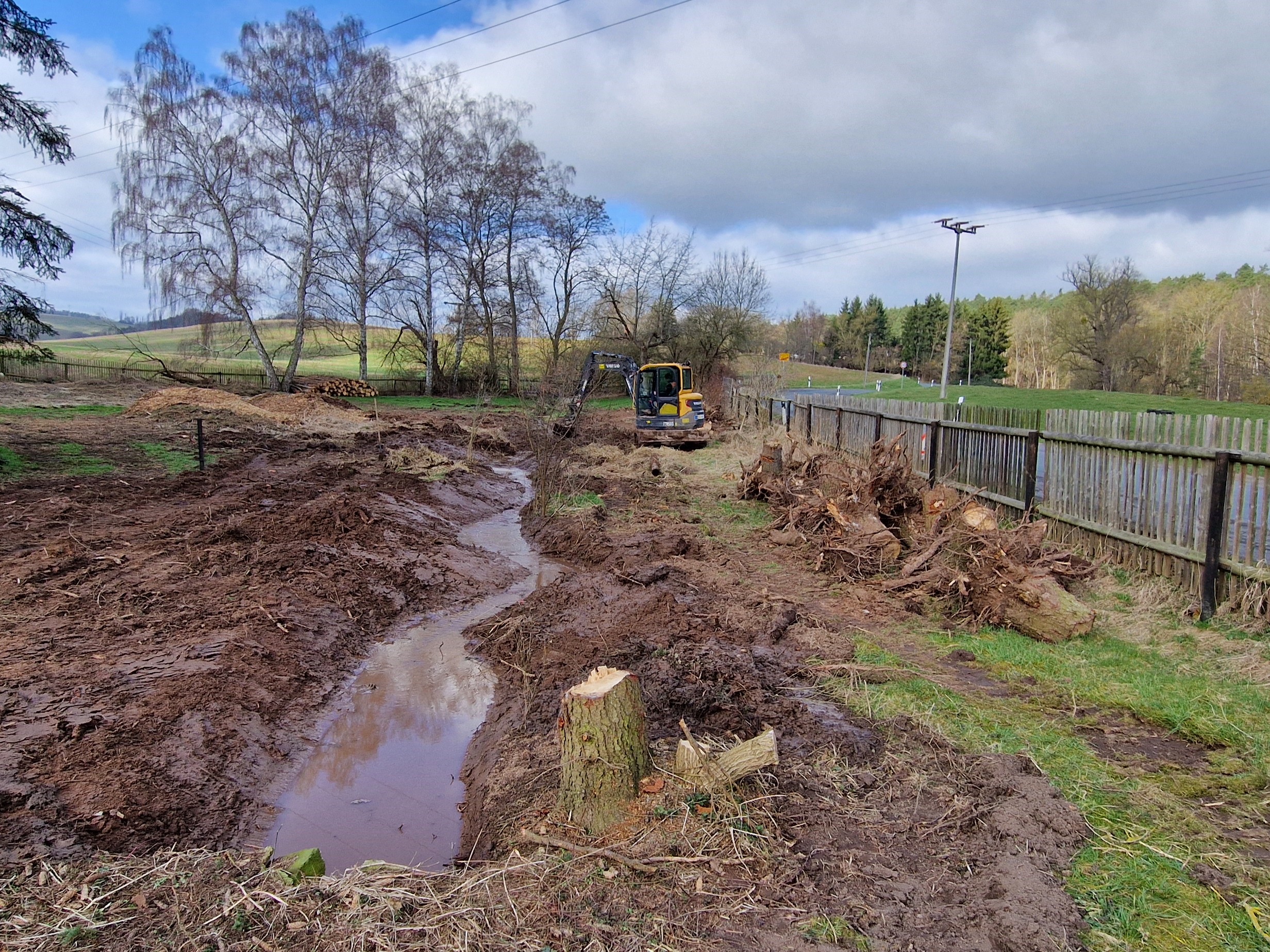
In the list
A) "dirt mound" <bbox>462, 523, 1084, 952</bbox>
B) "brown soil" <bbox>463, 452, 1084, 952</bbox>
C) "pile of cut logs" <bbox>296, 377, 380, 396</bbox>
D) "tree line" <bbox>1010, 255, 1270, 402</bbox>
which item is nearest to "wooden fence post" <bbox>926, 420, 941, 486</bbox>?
"brown soil" <bbox>463, 452, 1084, 952</bbox>

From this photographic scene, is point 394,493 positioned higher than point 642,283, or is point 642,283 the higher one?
point 642,283

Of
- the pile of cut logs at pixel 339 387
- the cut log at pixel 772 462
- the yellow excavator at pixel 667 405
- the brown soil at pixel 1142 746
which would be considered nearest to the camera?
the brown soil at pixel 1142 746

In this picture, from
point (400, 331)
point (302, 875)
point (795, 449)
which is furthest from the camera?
point (400, 331)

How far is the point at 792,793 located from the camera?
12.2 ft

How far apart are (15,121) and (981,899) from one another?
17607 mm

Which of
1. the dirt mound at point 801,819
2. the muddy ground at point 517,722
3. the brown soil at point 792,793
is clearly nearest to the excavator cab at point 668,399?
the muddy ground at point 517,722

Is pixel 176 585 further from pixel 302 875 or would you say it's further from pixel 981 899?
pixel 981 899

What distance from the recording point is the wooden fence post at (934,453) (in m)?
12.0

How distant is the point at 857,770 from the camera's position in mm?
4059

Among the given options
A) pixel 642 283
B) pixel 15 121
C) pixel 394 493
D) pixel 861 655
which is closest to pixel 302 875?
pixel 861 655

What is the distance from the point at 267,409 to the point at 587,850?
87.7 feet

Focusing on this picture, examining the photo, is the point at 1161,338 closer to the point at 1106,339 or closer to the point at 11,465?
the point at 1106,339

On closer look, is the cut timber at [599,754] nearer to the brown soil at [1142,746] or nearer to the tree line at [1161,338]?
the brown soil at [1142,746]

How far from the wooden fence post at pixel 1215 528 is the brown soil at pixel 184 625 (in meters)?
7.57
